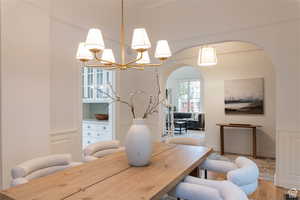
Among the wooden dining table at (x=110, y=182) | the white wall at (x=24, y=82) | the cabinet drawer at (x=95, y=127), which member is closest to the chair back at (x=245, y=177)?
the wooden dining table at (x=110, y=182)

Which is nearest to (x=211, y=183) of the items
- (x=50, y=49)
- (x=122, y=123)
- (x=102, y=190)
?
(x=102, y=190)

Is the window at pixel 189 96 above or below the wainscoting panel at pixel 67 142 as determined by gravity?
above

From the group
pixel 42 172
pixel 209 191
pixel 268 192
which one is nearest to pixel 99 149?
pixel 42 172

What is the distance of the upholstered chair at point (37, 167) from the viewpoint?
1566 mm

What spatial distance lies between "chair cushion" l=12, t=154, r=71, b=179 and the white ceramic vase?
Result: 0.70m

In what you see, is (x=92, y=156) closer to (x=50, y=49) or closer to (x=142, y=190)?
(x=142, y=190)

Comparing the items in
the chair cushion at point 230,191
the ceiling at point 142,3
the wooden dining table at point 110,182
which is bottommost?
the wooden dining table at point 110,182

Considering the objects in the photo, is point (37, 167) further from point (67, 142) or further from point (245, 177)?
point (245, 177)

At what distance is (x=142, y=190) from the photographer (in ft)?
4.13

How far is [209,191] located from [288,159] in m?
2.49

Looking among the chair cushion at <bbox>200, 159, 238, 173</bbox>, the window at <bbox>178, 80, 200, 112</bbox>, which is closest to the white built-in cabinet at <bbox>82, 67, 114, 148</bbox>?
the chair cushion at <bbox>200, 159, 238, 173</bbox>

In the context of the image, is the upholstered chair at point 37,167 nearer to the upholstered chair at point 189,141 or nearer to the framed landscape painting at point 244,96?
the upholstered chair at point 189,141

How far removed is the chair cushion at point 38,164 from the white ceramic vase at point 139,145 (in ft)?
2.30

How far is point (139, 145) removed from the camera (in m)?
1.71
